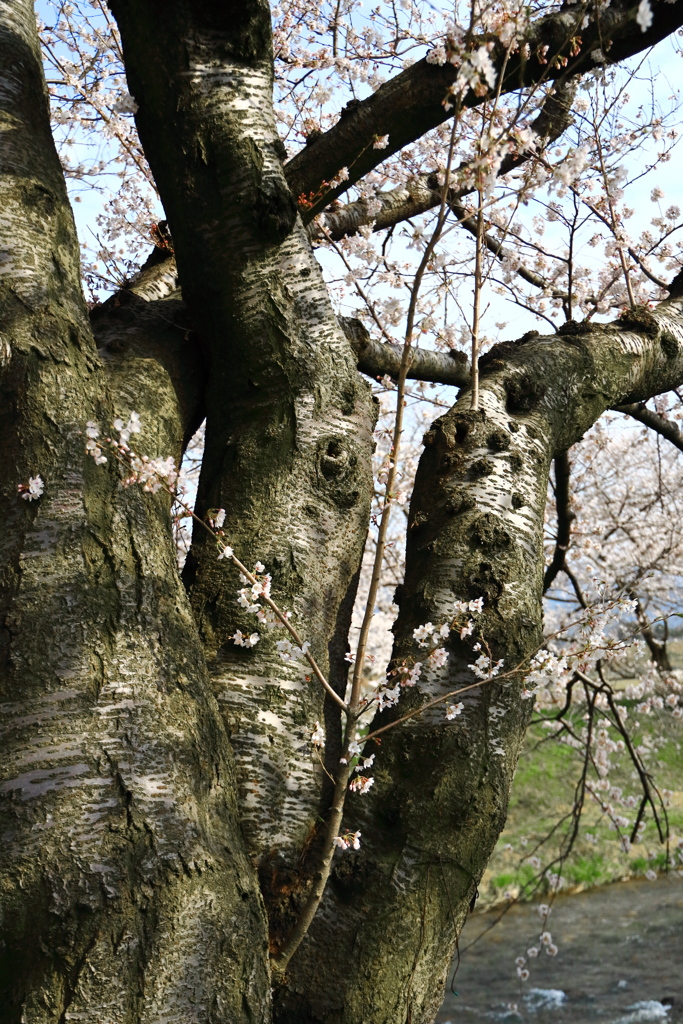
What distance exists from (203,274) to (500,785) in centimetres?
181

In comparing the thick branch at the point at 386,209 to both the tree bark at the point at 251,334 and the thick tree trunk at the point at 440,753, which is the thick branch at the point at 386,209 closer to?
the tree bark at the point at 251,334

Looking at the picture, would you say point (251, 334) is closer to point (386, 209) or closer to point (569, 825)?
point (386, 209)

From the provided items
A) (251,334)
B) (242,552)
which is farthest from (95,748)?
(251,334)

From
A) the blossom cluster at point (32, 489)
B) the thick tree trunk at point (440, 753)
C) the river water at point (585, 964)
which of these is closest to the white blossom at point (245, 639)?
the thick tree trunk at point (440, 753)

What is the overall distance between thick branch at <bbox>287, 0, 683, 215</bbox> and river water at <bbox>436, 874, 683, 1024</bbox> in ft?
18.9

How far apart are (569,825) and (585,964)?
1.58 meters

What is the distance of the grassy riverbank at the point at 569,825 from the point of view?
32.5 ft

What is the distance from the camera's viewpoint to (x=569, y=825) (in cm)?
922

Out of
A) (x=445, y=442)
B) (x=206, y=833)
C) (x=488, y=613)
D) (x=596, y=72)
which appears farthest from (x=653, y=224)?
(x=206, y=833)

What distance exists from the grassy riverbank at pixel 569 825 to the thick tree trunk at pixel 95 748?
7.74 m

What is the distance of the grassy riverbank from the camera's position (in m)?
9.91

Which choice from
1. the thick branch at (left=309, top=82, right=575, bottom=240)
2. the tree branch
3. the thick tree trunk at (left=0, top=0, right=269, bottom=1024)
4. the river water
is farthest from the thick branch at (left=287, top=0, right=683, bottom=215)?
the river water

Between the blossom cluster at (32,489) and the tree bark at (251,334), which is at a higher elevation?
the tree bark at (251,334)

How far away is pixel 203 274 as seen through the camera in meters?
2.49
